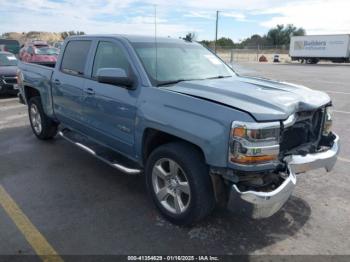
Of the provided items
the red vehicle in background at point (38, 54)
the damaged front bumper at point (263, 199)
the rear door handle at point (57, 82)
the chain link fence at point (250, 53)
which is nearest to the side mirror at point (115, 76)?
the damaged front bumper at point (263, 199)

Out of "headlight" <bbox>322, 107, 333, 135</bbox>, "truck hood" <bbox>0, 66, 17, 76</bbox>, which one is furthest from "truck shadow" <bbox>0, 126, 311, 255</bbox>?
"truck hood" <bbox>0, 66, 17, 76</bbox>

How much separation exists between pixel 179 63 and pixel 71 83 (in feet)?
5.68

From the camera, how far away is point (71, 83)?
542cm

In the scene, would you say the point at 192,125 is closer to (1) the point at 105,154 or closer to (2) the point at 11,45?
(1) the point at 105,154

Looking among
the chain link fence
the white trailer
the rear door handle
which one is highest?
the rear door handle

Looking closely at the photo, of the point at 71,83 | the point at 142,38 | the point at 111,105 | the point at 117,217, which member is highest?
the point at 142,38

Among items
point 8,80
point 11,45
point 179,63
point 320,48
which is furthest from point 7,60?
point 320,48

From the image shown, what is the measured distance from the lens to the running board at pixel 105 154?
4383 mm

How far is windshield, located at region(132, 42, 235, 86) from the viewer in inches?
169

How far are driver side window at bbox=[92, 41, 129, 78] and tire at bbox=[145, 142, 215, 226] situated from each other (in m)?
1.18

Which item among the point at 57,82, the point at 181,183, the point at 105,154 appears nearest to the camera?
the point at 181,183

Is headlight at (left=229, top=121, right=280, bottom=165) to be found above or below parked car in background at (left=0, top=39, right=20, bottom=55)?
above

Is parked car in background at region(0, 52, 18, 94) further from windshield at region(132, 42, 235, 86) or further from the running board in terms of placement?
windshield at region(132, 42, 235, 86)

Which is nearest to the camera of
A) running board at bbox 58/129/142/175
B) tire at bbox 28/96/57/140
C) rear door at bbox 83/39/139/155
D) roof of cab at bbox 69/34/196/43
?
rear door at bbox 83/39/139/155
